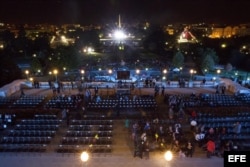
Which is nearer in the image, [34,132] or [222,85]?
[34,132]

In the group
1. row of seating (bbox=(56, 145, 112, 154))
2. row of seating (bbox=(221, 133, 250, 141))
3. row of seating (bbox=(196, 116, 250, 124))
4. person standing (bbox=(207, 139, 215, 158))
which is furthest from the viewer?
row of seating (bbox=(196, 116, 250, 124))

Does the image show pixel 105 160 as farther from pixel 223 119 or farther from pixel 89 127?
pixel 223 119

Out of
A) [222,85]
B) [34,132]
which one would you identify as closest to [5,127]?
[34,132]

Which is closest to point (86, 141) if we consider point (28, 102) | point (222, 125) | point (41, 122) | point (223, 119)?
point (41, 122)

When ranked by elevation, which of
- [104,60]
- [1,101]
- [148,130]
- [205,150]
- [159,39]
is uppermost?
[159,39]

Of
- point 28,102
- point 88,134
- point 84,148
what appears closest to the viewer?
point 84,148

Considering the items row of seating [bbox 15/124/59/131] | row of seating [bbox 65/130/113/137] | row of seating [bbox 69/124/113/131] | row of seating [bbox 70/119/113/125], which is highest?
row of seating [bbox 70/119/113/125]

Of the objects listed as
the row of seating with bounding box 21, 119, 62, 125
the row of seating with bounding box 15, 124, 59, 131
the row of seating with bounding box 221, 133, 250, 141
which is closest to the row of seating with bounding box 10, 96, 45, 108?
the row of seating with bounding box 21, 119, 62, 125

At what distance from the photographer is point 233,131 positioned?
20.0 m

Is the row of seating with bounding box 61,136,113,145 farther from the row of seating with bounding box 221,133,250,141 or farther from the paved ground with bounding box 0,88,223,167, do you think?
the row of seating with bounding box 221,133,250,141

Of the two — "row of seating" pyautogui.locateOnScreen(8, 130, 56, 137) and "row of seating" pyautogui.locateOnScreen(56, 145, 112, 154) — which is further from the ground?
"row of seating" pyautogui.locateOnScreen(8, 130, 56, 137)

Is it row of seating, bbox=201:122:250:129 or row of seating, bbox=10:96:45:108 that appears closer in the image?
row of seating, bbox=201:122:250:129

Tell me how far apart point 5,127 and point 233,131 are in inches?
554

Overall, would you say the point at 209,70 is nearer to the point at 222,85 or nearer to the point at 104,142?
the point at 222,85
